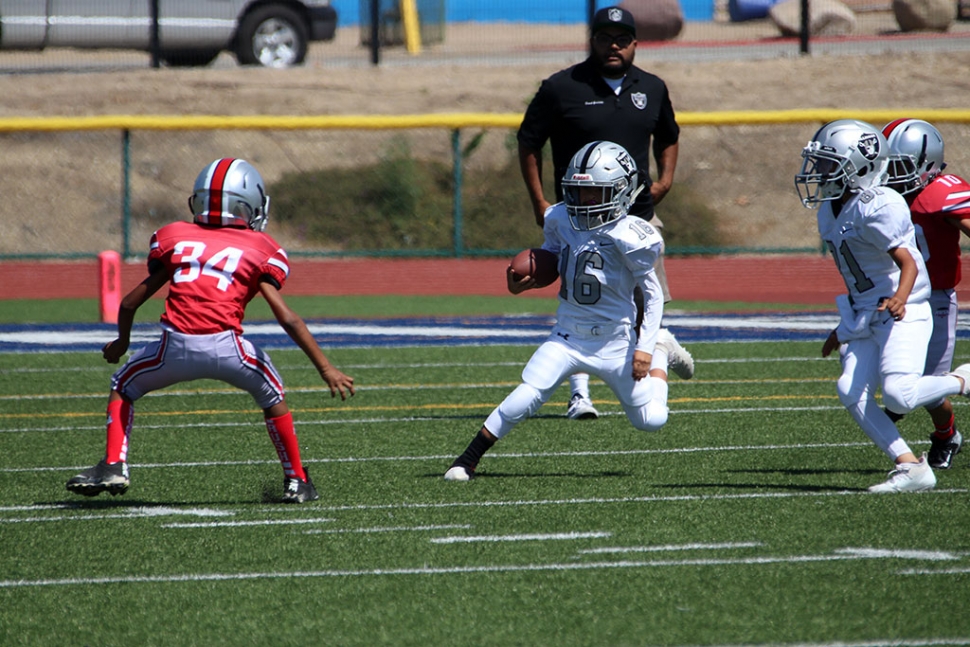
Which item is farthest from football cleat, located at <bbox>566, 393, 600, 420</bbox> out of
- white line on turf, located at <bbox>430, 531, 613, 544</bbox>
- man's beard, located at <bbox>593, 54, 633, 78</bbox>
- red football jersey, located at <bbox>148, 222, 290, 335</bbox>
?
white line on turf, located at <bbox>430, 531, 613, 544</bbox>

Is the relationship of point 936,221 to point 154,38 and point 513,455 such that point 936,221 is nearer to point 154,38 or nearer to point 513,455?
point 513,455

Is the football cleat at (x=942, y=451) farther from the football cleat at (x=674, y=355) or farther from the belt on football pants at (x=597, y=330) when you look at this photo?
the belt on football pants at (x=597, y=330)

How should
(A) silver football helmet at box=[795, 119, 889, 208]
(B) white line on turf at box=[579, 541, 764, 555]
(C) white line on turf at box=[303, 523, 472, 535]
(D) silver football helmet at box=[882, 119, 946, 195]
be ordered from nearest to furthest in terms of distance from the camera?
(B) white line on turf at box=[579, 541, 764, 555], (C) white line on turf at box=[303, 523, 472, 535], (A) silver football helmet at box=[795, 119, 889, 208], (D) silver football helmet at box=[882, 119, 946, 195]

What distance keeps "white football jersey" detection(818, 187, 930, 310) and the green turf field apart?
786 mm

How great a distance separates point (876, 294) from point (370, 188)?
545 inches

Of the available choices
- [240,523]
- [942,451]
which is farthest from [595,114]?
[240,523]

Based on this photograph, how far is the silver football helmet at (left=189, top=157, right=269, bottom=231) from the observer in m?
5.35

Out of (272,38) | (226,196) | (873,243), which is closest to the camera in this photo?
(226,196)

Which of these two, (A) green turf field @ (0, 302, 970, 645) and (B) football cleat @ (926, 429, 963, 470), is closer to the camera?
(A) green turf field @ (0, 302, 970, 645)

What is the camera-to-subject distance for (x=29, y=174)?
67.1ft

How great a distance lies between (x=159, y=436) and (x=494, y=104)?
1595cm

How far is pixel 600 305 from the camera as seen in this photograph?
5.82m

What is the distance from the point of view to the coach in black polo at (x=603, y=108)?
7.28 meters

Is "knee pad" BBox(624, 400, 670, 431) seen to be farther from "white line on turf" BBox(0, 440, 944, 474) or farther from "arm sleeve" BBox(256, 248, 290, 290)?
"arm sleeve" BBox(256, 248, 290, 290)
